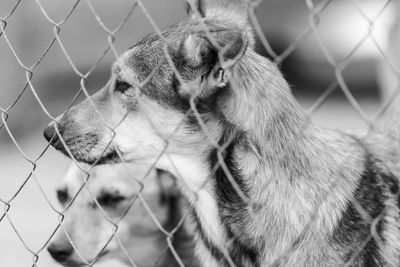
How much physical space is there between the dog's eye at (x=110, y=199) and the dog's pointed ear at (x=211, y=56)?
5.70ft

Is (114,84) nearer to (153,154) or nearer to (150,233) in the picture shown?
(153,154)

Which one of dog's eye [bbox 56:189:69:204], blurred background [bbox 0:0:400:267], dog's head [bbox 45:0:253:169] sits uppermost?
dog's head [bbox 45:0:253:169]

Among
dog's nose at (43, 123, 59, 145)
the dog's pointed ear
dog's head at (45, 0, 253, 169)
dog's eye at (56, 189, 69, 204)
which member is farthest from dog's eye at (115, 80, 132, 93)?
dog's eye at (56, 189, 69, 204)

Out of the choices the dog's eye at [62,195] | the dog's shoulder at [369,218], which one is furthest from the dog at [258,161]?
the dog's eye at [62,195]

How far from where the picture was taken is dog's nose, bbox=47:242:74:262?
16.2 feet

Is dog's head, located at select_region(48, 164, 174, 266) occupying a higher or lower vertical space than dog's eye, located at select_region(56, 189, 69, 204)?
lower

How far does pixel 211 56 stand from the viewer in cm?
330

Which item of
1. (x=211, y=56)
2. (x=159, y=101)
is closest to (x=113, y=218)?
(x=159, y=101)

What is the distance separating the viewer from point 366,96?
11.9m

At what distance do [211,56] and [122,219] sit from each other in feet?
6.76

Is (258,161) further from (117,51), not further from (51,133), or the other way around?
(117,51)

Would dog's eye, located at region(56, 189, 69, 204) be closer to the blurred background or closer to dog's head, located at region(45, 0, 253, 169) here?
dog's head, located at region(45, 0, 253, 169)

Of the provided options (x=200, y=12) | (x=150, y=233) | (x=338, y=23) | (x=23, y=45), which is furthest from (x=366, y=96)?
(x=200, y=12)

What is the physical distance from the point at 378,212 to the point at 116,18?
8.66 meters
